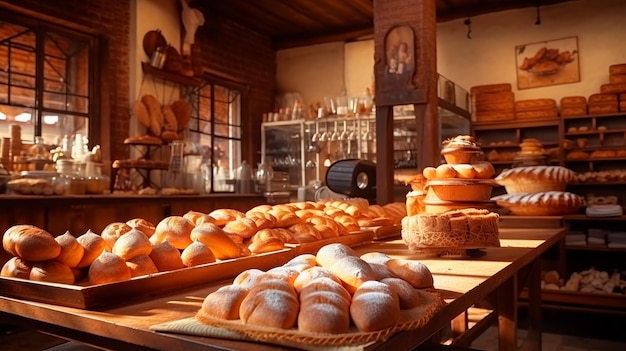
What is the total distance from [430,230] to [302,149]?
5660mm

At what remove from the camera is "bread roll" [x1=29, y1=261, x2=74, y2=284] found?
1.19 m

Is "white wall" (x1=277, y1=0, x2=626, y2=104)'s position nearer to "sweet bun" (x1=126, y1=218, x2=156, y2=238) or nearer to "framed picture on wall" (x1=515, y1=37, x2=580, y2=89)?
"framed picture on wall" (x1=515, y1=37, x2=580, y2=89)

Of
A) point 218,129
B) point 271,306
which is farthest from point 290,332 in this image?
point 218,129

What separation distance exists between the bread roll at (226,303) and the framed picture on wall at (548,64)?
21.6 ft

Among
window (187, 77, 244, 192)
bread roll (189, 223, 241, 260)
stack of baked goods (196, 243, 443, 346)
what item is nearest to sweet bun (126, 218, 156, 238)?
bread roll (189, 223, 241, 260)

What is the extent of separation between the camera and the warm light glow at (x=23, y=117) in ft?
16.4

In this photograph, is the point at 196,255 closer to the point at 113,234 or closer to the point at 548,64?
the point at 113,234

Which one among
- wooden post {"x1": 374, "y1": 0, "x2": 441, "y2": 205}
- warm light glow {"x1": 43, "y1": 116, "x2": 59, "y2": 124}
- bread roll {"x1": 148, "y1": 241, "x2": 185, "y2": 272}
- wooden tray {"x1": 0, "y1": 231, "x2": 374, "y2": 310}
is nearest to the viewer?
wooden tray {"x1": 0, "y1": 231, "x2": 374, "y2": 310}

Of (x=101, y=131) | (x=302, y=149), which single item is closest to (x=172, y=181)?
(x=101, y=131)

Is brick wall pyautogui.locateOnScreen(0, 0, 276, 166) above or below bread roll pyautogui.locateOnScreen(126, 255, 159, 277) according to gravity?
above

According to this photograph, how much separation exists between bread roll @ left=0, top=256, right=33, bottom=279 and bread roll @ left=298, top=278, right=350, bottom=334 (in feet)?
2.21

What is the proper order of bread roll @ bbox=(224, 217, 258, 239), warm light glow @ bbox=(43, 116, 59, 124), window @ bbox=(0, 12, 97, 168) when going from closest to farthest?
1. bread roll @ bbox=(224, 217, 258, 239)
2. window @ bbox=(0, 12, 97, 168)
3. warm light glow @ bbox=(43, 116, 59, 124)

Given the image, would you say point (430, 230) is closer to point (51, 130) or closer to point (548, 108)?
point (51, 130)

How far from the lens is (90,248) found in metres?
1.27
